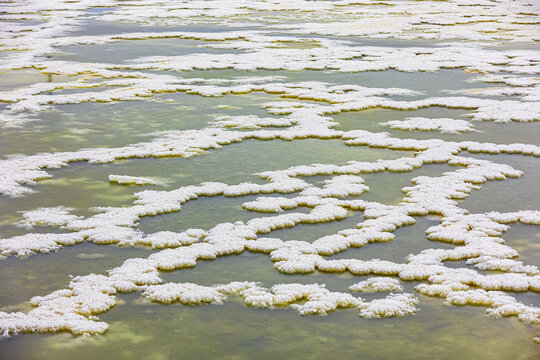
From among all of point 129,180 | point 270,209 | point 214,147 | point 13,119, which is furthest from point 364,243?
point 13,119

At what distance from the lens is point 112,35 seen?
2028 centimetres

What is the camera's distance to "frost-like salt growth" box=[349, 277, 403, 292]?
5109mm

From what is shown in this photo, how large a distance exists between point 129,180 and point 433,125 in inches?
176

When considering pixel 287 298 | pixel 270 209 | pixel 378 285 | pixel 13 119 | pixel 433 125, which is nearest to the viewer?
pixel 287 298

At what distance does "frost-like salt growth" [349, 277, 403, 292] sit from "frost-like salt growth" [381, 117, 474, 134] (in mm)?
4862

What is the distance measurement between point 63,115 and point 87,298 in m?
6.36

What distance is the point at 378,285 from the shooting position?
514cm

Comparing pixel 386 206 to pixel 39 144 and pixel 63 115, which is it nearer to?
pixel 39 144

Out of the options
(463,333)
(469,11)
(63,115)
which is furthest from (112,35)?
(463,333)

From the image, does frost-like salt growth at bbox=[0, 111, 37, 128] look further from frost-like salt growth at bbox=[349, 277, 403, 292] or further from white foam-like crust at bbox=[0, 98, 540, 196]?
frost-like salt growth at bbox=[349, 277, 403, 292]

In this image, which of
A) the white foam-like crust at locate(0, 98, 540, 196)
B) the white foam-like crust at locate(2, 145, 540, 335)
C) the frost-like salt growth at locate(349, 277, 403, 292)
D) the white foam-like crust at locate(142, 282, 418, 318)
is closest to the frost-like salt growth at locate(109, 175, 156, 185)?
the white foam-like crust at locate(2, 145, 540, 335)

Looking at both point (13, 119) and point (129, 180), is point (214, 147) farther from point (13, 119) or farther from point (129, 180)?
point (13, 119)

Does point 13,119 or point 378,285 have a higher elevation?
point 378,285

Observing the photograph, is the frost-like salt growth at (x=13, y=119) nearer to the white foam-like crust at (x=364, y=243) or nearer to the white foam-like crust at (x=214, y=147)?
the white foam-like crust at (x=214, y=147)
